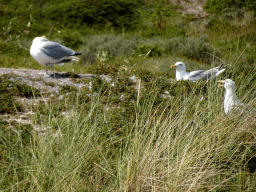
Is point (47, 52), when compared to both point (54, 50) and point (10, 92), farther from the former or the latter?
point (10, 92)

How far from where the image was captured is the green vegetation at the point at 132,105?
234cm

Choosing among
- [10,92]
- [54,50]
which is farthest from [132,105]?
[54,50]

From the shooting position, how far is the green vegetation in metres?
2.34

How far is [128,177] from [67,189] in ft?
1.56

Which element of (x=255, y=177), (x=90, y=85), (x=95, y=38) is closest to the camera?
(x=255, y=177)

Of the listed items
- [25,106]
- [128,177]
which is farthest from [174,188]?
[25,106]

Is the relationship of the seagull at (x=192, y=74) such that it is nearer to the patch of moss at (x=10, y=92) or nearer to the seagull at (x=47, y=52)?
the seagull at (x=47, y=52)

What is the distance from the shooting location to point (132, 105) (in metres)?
4.80

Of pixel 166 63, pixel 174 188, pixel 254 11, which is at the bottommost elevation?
pixel 166 63

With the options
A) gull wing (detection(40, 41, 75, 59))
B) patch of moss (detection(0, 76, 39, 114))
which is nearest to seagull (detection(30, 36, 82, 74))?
gull wing (detection(40, 41, 75, 59))

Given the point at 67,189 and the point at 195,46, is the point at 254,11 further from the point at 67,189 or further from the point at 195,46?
the point at 67,189

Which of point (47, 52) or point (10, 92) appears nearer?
point (10, 92)

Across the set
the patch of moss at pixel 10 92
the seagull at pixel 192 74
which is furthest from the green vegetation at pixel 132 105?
the seagull at pixel 192 74

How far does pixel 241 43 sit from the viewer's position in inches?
316
